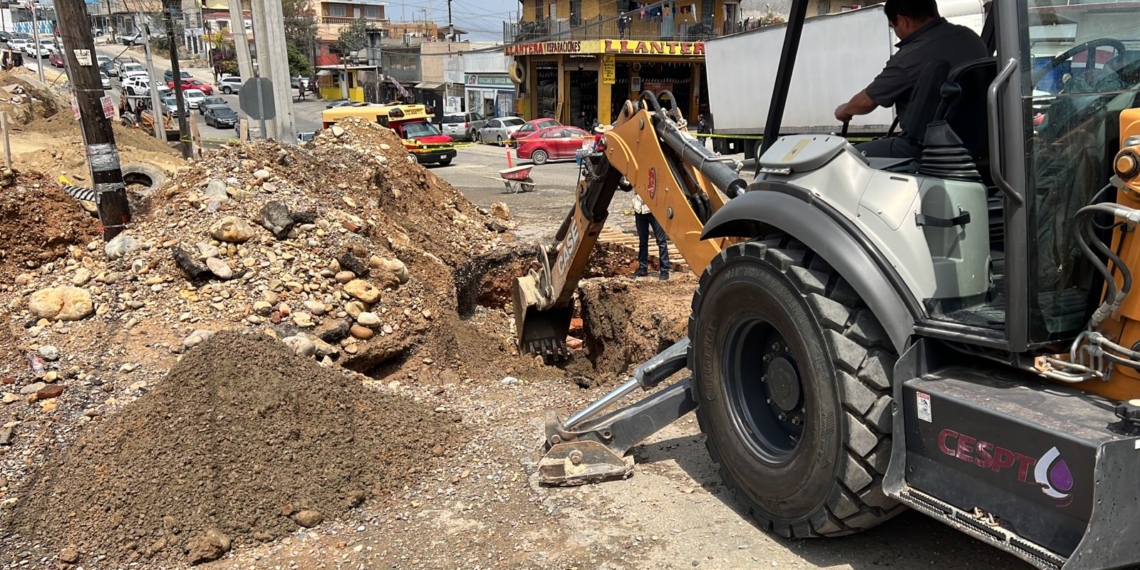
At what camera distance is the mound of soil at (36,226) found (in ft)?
28.2

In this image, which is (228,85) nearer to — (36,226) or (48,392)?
(36,226)

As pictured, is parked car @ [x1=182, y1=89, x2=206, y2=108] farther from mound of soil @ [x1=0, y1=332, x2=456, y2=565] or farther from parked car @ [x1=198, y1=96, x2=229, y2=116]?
mound of soil @ [x1=0, y1=332, x2=456, y2=565]

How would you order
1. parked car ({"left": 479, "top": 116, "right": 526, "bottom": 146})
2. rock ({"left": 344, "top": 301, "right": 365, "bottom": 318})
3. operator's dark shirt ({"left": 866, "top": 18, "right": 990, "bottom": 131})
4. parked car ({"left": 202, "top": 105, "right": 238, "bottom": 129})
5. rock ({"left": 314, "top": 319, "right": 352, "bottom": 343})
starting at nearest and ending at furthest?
operator's dark shirt ({"left": 866, "top": 18, "right": 990, "bottom": 131}), rock ({"left": 314, "top": 319, "right": 352, "bottom": 343}), rock ({"left": 344, "top": 301, "right": 365, "bottom": 318}), parked car ({"left": 479, "top": 116, "right": 526, "bottom": 146}), parked car ({"left": 202, "top": 105, "right": 238, "bottom": 129})

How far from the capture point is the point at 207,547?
3.74m

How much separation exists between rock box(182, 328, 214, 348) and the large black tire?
4356mm

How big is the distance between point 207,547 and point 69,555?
2.24 feet

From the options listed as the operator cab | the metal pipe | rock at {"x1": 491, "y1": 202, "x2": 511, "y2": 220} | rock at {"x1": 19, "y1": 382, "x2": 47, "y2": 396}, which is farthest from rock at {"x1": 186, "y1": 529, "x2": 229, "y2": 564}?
rock at {"x1": 491, "y1": 202, "x2": 511, "y2": 220}

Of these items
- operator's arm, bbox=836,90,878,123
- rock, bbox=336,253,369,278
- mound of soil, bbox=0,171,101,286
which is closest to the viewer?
operator's arm, bbox=836,90,878,123

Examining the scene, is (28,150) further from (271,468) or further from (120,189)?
(271,468)

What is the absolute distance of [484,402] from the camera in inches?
221

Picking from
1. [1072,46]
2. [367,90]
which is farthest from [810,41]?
[367,90]

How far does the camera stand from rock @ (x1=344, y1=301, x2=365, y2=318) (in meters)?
7.41

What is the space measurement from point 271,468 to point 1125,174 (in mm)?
3810

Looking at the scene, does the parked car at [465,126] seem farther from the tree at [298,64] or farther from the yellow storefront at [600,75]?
the tree at [298,64]
